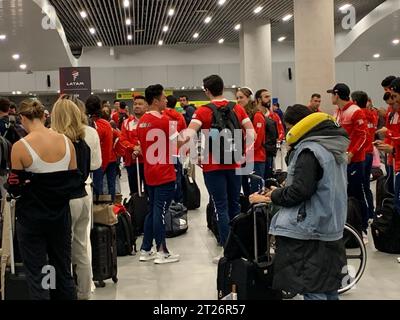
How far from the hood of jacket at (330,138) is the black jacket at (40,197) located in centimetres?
150

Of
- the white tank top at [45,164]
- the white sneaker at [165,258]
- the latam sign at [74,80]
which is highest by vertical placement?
the latam sign at [74,80]

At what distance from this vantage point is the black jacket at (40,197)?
3.23 m

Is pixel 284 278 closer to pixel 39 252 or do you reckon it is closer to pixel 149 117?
pixel 39 252

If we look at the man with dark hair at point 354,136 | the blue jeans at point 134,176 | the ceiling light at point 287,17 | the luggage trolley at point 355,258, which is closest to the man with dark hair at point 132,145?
the blue jeans at point 134,176

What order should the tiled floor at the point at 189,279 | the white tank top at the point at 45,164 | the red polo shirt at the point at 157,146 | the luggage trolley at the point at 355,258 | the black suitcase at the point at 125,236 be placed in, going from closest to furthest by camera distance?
the white tank top at the point at 45,164, the luggage trolley at the point at 355,258, the tiled floor at the point at 189,279, the red polo shirt at the point at 157,146, the black suitcase at the point at 125,236

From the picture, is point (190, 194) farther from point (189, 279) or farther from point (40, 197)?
point (40, 197)

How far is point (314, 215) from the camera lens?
274 centimetres

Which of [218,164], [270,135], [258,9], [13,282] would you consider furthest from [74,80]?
[13,282]

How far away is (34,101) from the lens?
3471mm

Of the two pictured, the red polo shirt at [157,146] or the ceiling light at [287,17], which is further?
the ceiling light at [287,17]

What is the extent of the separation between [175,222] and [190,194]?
158cm

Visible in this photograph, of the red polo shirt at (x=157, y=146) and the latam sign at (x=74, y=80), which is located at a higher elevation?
the latam sign at (x=74, y=80)

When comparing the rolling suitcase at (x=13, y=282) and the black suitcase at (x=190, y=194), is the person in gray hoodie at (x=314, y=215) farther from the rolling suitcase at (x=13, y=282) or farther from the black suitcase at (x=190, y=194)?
the black suitcase at (x=190, y=194)

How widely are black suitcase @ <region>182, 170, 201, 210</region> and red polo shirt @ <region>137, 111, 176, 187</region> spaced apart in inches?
109
